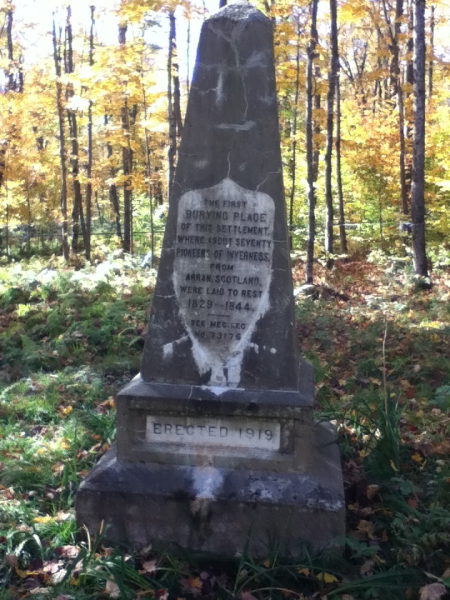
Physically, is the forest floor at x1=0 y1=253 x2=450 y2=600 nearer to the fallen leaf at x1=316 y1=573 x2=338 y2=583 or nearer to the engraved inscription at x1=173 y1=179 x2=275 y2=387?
the fallen leaf at x1=316 y1=573 x2=338 y2=583

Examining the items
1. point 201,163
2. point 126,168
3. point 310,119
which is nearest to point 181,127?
point 126,168

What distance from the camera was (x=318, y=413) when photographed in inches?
198

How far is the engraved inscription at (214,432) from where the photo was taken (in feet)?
11.5

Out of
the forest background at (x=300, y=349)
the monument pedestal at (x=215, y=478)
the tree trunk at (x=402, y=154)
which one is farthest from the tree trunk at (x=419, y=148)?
the monument pedestal at (x=215, y=478)

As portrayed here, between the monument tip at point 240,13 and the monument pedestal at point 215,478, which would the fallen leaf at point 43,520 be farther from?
the monument tip at point 240,13

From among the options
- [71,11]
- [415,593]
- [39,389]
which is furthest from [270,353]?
[71,11]

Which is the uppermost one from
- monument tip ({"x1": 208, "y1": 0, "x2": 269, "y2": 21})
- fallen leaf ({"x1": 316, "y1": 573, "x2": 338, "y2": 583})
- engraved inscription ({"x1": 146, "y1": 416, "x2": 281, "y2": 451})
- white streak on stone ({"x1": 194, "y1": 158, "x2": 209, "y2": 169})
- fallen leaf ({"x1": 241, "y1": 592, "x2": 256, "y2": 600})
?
monument tip ({"x1": 208, "y1": 0, "x2": 269, "y2": 21})

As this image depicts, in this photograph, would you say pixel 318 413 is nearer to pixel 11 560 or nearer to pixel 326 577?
pixel 326 577

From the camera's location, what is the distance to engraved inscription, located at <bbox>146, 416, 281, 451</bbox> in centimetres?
349

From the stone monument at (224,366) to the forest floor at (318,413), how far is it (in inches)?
9.9

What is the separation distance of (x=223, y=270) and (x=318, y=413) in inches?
83.4

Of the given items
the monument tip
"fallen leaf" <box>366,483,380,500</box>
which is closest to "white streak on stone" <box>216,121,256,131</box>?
the monument tip

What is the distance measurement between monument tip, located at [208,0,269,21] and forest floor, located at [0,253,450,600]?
9.18 feet

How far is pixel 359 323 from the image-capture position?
30.9 ft
